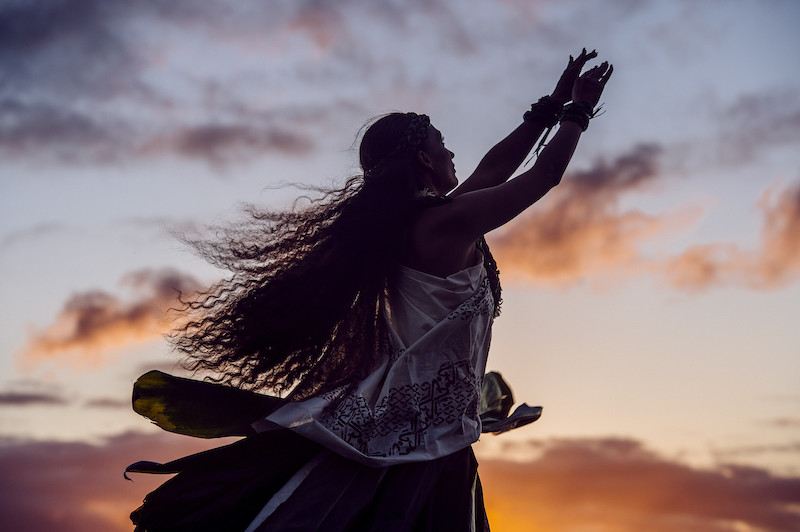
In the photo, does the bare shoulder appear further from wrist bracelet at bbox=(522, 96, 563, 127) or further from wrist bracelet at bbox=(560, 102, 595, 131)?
wrist bracelet at bbox=(522, 96, 563, 127)

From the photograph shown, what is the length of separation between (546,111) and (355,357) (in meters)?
1.78

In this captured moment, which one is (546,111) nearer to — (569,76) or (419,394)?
(569,76)

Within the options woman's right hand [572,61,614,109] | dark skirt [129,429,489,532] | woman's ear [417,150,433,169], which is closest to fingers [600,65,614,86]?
woman's right hand [572,61,614,109]

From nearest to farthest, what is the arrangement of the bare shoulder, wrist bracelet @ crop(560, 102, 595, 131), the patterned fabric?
the patterned fabric → the bare shoulder → wrist bracelet @ crop(560, 102, 595, 131)

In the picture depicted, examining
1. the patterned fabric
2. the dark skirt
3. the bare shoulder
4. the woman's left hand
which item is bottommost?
the dark skirt

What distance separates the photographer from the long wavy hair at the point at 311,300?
4070 mm

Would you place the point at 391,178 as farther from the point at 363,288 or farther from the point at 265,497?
the point at 265,497

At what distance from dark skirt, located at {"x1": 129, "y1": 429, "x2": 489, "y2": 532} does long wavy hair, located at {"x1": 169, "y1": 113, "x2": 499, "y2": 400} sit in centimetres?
36

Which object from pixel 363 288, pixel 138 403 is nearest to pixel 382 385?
pixel 363 288

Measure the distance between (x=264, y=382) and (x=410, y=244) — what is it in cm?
97

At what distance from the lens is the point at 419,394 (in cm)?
377

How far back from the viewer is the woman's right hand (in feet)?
14.1

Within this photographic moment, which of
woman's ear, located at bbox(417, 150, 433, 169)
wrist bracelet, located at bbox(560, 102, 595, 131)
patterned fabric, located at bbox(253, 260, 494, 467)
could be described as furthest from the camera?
woman's ear, located at bbox(417, 150, 433, 169)

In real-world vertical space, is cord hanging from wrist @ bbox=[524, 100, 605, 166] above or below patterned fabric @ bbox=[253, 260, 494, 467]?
above
